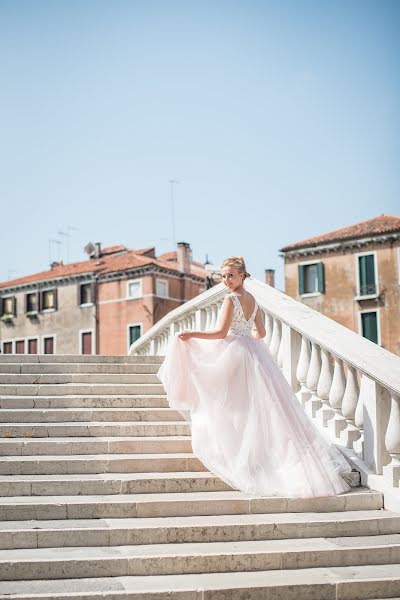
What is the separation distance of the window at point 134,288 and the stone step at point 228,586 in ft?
137

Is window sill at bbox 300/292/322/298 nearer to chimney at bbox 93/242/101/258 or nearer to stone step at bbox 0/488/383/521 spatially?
chimney at bbox 93/242/101/258

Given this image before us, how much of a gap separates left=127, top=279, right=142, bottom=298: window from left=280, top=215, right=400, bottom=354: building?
10.3 metres

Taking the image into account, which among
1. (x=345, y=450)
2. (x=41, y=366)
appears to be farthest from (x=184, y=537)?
(x=41, y=366)

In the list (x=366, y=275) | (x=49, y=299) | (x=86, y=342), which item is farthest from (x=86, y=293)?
(x=366, y=275)

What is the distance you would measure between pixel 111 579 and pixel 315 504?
1632 millimetres

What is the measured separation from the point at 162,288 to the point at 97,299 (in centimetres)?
457

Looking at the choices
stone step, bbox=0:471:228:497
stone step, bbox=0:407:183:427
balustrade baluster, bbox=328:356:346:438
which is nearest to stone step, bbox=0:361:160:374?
stone step, bbox=0:407:183:427

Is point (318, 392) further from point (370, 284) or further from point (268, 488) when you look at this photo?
point (370, 284)

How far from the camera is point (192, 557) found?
4.49 m

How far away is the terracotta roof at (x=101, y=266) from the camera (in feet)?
154

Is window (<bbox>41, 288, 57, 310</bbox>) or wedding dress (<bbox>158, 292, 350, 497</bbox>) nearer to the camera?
wedding dress (<bbox>158, 292, 350, 497</bbox>)

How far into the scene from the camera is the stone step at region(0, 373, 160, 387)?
7.67 m

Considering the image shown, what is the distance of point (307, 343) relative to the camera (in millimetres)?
6582

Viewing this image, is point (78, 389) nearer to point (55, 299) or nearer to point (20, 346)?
point (55, 299)
